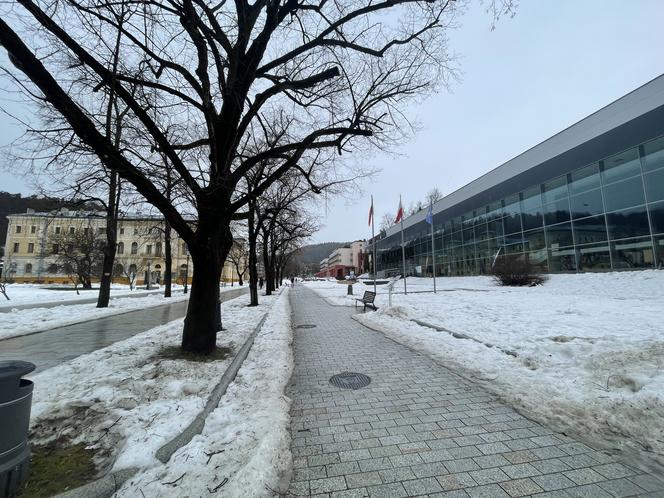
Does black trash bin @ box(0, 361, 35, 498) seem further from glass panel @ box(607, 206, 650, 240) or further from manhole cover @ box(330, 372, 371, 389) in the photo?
glass panel @ box(607, 206, 650, 240)

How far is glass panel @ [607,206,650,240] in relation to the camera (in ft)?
62.7

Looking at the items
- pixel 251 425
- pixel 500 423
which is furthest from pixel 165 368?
pixel 500 423

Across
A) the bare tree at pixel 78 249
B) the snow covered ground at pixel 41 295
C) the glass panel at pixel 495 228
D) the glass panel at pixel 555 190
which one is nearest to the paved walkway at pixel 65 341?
the snow covered ground at pixel 41 295

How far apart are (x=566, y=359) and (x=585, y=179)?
23984mm

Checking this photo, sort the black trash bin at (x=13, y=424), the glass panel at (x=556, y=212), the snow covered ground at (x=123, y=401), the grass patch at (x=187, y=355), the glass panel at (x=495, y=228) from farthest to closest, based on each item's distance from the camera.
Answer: the glass panel at (x=495, y=228) → the glass panel at (x=556, y=212) → the grass patch at (x=187, y=355) → the snow covered ground at (x=123, y=401) → the black trash bin at (x=13, y=424)

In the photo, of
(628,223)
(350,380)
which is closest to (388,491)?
(350,380)

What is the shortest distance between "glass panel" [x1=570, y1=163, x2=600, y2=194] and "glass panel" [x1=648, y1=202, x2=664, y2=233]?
4.09m

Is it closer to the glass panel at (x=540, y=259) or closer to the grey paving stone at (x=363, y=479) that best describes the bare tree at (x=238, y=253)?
the grey paving stone at (x=363, y=479)

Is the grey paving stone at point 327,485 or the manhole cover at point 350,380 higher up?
the grey paving stone at point 327,485

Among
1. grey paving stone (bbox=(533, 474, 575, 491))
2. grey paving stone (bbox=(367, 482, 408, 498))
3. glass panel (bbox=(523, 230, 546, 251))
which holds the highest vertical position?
glass panel (bbox=(523, 230, 546, 251))

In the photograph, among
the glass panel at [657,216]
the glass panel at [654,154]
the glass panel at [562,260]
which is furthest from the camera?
the glass panel at [562,260]

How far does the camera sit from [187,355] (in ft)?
20.4

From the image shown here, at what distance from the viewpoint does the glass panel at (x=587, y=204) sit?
22.0 metres

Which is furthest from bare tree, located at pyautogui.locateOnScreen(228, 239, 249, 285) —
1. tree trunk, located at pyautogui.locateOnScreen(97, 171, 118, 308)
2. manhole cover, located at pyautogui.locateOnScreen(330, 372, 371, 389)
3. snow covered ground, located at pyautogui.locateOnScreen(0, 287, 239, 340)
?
manhole cover, located at pyautogui.locateOnScreen(330, 372, 371, 389)
